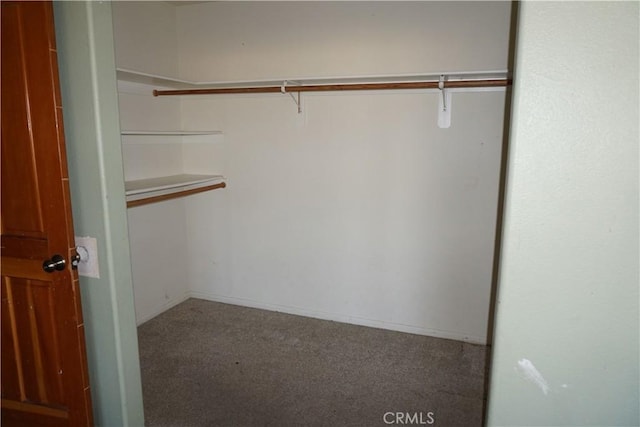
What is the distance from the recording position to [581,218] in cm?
88

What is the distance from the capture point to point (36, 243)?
1429 mm

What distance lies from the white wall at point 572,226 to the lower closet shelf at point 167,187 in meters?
2.30

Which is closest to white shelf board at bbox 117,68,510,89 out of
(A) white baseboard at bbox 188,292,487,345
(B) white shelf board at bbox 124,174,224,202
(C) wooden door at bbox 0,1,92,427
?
(B) white shelf board at bbox 124,174,224,202

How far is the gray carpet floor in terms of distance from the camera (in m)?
2.30

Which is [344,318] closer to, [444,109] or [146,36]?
[444,109]

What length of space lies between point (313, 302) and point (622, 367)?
269cm

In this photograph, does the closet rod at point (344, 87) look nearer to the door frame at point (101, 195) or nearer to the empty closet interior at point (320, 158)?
the empty closet interior at point (320, 158)

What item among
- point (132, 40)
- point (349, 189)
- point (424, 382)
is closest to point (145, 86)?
point (132, 40)

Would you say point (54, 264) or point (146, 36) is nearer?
point (54, 264)

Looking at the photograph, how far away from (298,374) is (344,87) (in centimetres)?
186

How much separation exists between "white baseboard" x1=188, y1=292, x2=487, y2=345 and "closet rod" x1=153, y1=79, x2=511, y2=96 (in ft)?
5.55

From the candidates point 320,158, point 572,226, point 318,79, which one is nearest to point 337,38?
point 318,79

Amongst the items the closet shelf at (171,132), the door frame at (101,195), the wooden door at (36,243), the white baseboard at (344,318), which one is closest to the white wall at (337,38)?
the closet shelf at (171,132)

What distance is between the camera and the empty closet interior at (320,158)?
2.88 m
